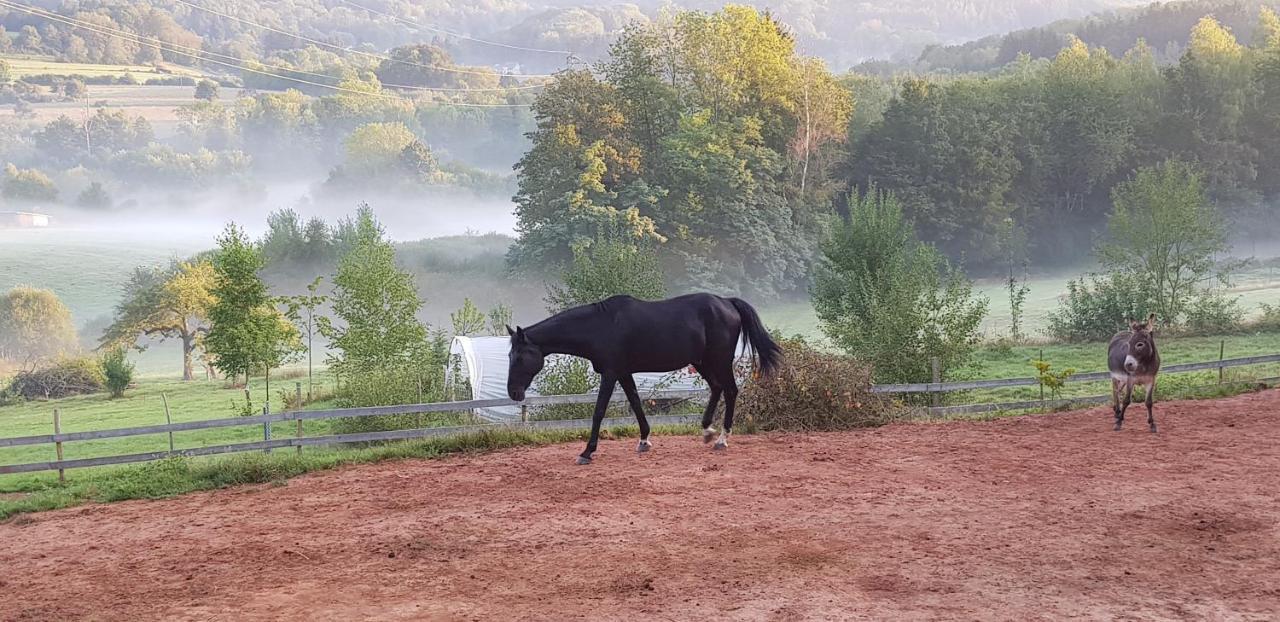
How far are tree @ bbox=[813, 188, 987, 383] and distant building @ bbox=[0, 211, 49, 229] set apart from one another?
112903 mm

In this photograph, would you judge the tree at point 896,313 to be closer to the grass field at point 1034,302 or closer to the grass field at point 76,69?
the grass field at point 1034,302

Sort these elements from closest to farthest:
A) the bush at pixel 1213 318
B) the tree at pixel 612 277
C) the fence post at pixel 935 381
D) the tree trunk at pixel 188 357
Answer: the fence post at pixel 935 381 → the tree at pixel 612 277 → the bush at pixel 1213 318 → the tree trunk at pixel 188 357

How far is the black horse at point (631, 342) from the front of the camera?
39.0ft

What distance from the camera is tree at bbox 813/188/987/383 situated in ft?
67.8

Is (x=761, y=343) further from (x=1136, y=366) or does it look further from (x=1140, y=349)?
(x=1140, y=349)

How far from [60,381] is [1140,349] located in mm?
43824

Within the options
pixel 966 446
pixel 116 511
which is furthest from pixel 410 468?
pixel 966 446

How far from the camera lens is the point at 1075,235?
64750mm

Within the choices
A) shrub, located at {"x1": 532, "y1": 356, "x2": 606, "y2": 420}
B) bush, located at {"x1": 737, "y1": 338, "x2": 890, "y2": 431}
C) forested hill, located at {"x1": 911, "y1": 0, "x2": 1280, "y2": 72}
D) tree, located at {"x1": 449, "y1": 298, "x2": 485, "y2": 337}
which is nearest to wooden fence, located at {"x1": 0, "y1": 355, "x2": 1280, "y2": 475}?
bush, located at {"x1": 737, "y1": 338, "x2": 890, "y2": 431}

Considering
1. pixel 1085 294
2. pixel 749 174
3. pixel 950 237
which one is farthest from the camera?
pixel 950 237

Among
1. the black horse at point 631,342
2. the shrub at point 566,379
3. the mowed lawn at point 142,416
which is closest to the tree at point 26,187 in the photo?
the mowed lawn at point 142,416

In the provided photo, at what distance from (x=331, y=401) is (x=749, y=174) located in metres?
30.3

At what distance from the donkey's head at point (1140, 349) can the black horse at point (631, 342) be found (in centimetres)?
561

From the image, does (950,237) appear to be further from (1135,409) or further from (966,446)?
(966,446)
